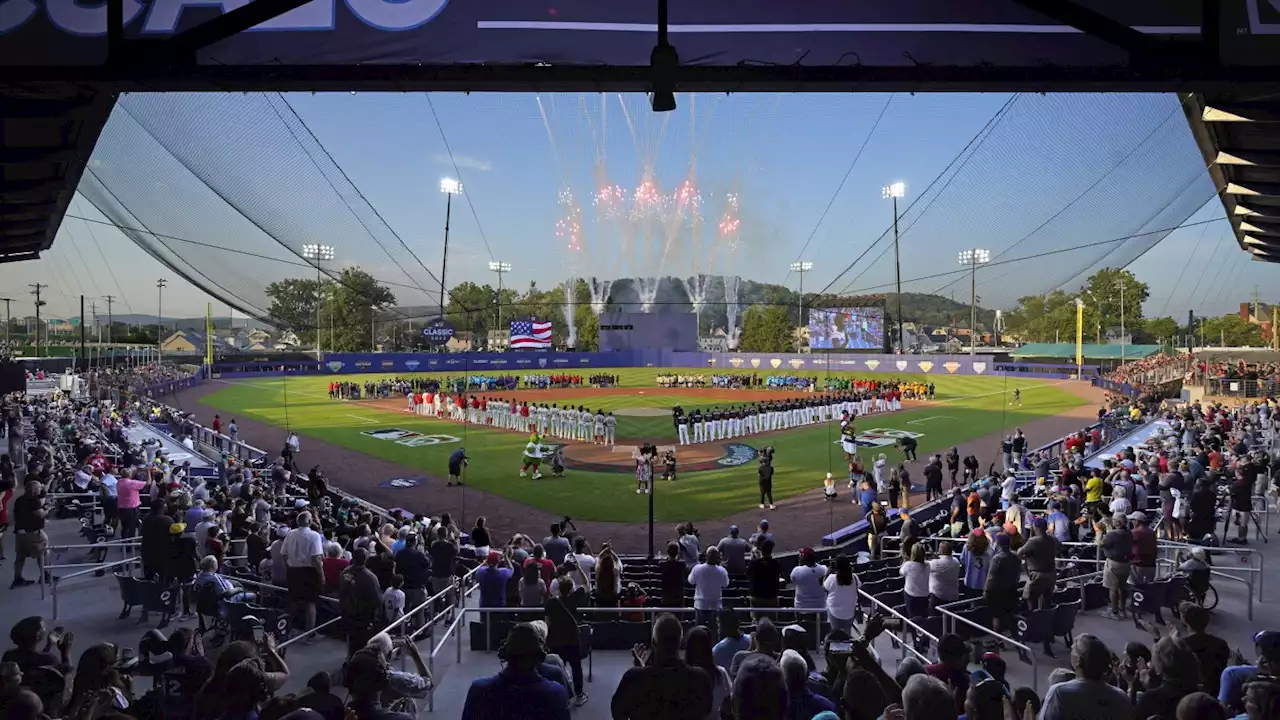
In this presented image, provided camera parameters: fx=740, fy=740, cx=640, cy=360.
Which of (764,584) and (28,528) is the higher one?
(28,528)

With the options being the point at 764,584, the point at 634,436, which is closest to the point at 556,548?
the point at 764,584

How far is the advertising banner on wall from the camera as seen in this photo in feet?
14.0

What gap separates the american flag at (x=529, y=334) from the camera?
74125 millimetres

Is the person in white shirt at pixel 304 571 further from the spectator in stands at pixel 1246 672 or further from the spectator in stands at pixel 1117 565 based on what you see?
the spectator in stands at pixel 1117 565

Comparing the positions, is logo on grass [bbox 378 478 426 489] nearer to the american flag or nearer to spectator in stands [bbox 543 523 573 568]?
spectator in stands [bbox 543 523 573 568]

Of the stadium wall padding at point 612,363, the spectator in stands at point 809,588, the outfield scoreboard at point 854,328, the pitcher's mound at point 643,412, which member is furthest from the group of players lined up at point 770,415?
the outfield scoreboard at point 854,328

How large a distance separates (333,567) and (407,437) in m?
22.4

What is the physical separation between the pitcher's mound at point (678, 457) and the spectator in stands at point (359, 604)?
602 inches

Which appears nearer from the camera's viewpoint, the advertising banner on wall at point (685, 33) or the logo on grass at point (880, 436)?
the advertising banner on wall at point (685, 33)

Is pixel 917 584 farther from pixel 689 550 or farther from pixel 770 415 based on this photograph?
pixel 770 415

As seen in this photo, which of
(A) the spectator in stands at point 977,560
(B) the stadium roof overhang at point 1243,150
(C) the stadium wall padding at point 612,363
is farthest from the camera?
(C) the stadium wall padding at point 612,363

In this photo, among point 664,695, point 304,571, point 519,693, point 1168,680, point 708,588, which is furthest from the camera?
point 304,571

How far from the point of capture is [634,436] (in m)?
30.5

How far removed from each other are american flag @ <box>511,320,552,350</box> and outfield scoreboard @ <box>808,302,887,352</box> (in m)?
26.3
